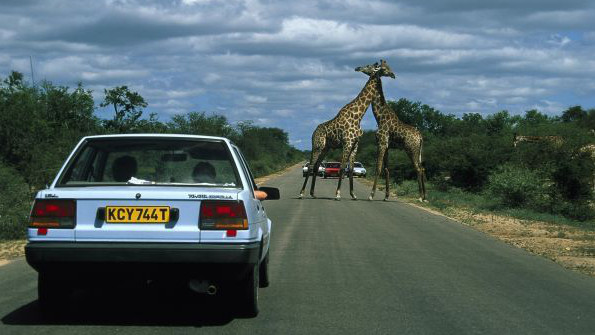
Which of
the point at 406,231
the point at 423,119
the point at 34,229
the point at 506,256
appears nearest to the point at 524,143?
the point at 406,231

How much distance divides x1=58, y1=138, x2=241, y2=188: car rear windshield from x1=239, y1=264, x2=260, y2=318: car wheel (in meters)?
1.00

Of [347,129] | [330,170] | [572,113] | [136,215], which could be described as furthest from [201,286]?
[572,113]

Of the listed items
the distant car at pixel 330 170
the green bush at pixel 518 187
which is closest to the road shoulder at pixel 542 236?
the green bush at pixel 518 187

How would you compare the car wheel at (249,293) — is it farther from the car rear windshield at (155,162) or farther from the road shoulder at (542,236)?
the road shoulder at (542,236)

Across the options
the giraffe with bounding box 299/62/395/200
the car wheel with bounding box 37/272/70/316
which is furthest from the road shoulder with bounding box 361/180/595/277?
the car wheel with bounding box 37/272/70/316

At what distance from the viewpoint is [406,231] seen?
16.0 m

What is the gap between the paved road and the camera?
6625 mm

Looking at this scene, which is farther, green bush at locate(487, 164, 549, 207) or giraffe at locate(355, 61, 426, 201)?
giraffe at locate(355, 61, 426, 201)

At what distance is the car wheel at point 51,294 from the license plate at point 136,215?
83 cm

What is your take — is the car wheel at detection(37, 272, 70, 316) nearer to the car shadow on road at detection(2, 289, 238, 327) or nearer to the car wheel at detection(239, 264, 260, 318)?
the car shadow on road at detection(2, 289, 238, 327)

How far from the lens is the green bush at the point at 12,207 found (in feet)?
46.6

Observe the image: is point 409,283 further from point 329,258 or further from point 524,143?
point 524,143

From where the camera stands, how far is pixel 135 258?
6168 mm

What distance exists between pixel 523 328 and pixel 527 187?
19.1m
